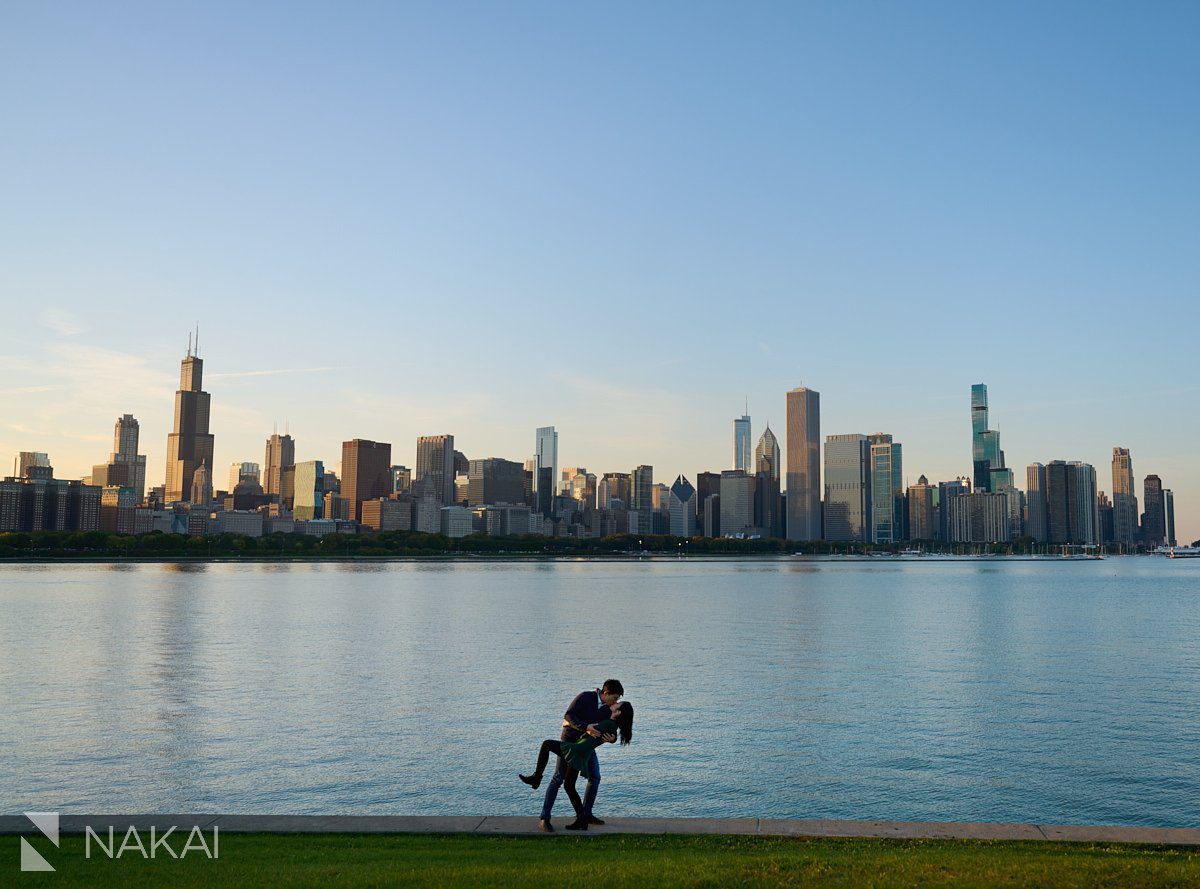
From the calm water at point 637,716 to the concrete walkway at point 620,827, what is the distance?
18.5 feet

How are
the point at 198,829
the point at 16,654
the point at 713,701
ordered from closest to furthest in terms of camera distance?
the point at 198,829
the point at 713,701
the point at 16,654

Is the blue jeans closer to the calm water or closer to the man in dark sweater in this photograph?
the man in dark sweater

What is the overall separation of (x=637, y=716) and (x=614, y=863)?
21718 millimetres

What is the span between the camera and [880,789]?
25.7 m

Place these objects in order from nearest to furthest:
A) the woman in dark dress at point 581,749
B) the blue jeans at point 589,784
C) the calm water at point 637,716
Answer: the woman in dark dress at point 581,749 < the blue jeans at point 589,784 < the calm water at point 637,716

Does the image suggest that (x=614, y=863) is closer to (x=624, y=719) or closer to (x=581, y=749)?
(x=624, y=719)

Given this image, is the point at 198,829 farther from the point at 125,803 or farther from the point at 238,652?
the point at 238,652

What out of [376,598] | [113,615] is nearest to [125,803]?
[113,615]

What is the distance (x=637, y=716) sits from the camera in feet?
119

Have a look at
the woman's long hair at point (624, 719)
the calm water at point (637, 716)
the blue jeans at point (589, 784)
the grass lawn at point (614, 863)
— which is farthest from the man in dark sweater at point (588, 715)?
the calm water at point (637, 716)

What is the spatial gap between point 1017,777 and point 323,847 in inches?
771

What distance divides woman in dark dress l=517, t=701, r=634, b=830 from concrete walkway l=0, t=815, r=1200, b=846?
483mm

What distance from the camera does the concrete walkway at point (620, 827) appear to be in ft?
54.7

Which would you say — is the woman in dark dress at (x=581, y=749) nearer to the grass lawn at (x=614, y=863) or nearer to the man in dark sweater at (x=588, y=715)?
the man in dark sweater at (x=588, y=715)
